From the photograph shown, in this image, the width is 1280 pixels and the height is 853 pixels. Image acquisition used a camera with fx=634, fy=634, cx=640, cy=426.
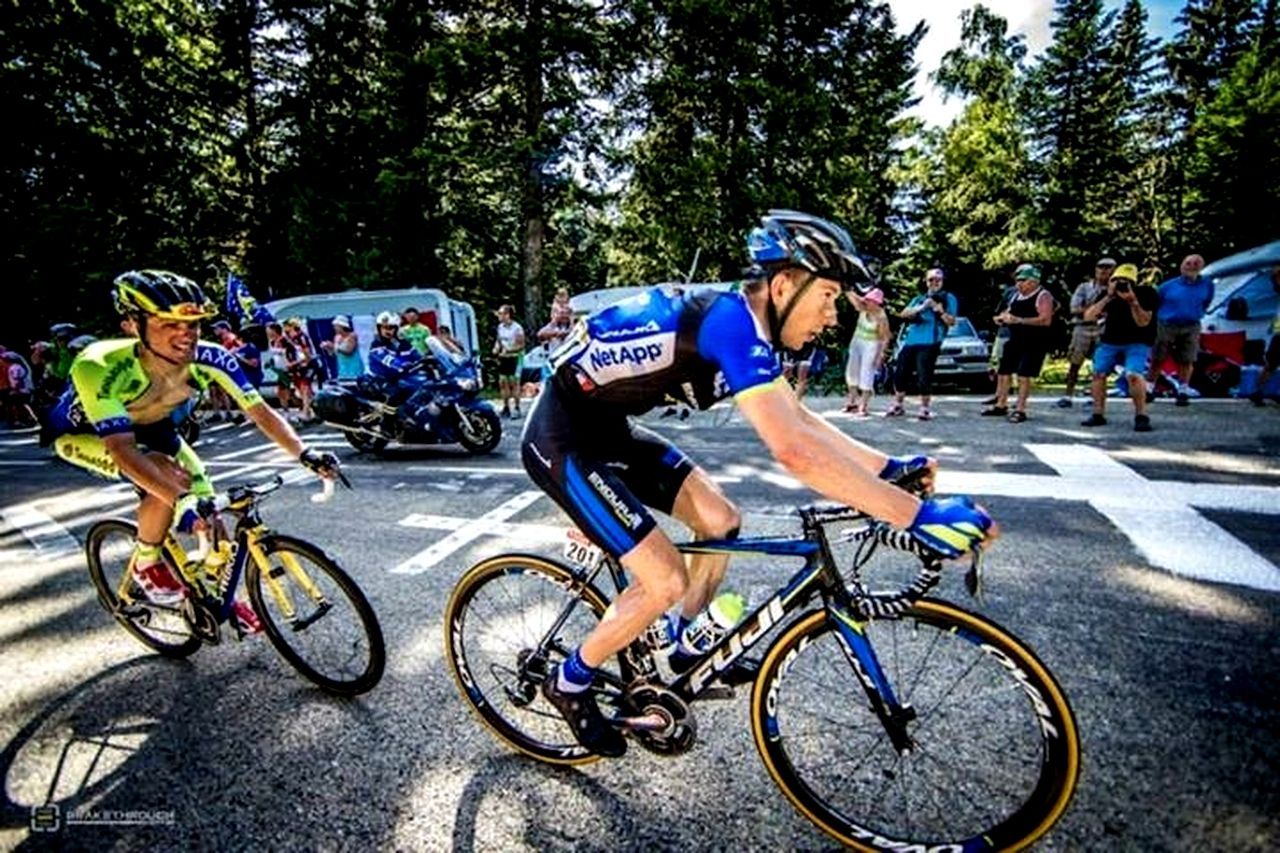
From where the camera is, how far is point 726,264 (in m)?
21.9

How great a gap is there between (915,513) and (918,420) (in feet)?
25.2

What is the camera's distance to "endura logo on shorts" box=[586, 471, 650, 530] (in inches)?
90.7

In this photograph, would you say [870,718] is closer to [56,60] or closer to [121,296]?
[121,296]

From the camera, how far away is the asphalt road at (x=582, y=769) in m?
2.24

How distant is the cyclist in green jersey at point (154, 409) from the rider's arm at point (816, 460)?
7.30 ft

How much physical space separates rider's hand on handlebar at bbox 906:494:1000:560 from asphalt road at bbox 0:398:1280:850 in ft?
3.81

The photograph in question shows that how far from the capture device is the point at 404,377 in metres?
9.19

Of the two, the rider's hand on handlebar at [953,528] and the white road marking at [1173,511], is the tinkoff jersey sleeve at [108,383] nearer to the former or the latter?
the rider's hand on handlebar at [953,528]

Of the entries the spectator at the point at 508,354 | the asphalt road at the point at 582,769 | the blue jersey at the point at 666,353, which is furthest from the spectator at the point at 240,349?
the blue jersey at the point at 666,353

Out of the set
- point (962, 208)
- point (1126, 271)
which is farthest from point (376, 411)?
point (962, 208)

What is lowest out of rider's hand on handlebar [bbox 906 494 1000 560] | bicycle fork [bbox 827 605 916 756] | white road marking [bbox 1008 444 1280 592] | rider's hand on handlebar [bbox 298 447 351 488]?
white road marking [bbox 1008 444 1280 592]

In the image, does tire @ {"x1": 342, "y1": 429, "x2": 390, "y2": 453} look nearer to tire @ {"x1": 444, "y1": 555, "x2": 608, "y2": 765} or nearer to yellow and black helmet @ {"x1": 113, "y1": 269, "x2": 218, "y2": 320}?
yellow and black helmet @ {"x1": 113, "y1": 269, "x2": 218, "y2": 320}

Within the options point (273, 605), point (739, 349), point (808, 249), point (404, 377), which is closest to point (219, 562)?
point (273, 605)

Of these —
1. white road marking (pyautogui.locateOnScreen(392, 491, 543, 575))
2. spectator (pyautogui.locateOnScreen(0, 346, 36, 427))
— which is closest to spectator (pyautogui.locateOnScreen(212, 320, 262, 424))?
spectator (pyautogui.locateOnScreen(0, 346, 36, 427))
